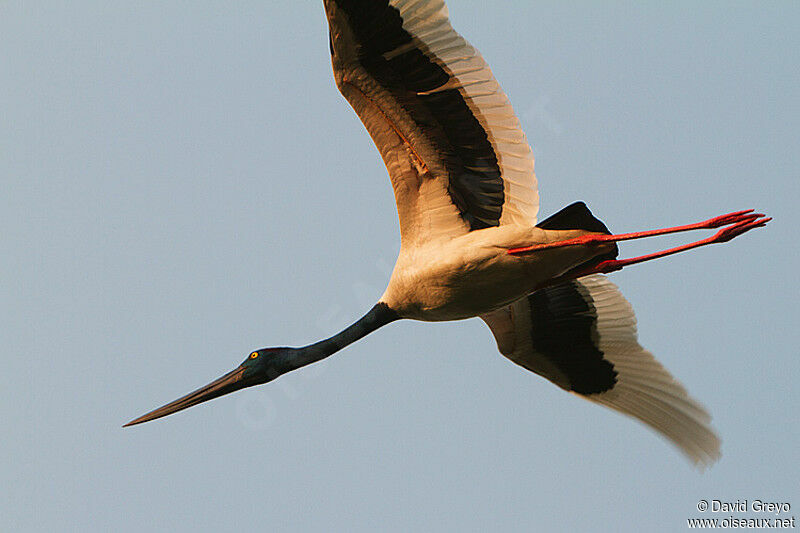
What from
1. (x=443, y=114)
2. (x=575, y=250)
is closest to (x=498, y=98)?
(x=443, y=114)

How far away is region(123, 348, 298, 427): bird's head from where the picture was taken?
26.8ft

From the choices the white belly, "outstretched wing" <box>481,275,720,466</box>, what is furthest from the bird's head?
"outstretched wing" <box>481,275,720,466</box>

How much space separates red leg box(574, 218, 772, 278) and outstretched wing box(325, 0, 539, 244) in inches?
29.5

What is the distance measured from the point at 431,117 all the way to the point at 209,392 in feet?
10.4

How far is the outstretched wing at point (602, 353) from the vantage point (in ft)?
28.7

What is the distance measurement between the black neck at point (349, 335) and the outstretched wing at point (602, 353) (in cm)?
128

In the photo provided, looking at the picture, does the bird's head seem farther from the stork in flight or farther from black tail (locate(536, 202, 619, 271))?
black tail (locate(536, 202, 619, 271))

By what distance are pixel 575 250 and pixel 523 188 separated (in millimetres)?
675

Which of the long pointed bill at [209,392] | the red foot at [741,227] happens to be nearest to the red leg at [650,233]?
the red foot at [741,227]

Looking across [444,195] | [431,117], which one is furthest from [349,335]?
[431,117]

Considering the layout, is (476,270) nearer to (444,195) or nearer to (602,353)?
(444,195)

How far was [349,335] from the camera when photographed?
26.2 ft

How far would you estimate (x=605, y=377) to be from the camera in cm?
891

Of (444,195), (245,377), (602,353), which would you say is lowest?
(602,353)
